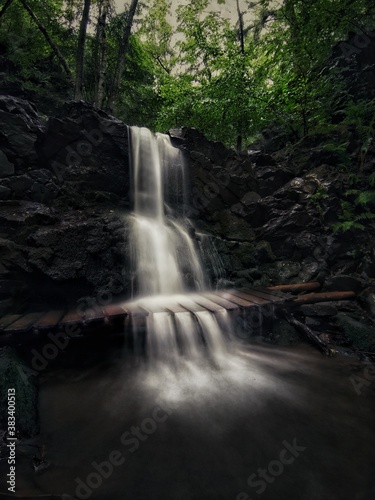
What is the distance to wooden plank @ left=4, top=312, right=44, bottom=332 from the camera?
12.1ft

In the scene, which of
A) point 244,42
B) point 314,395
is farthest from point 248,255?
point 244,42

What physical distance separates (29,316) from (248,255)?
603cm

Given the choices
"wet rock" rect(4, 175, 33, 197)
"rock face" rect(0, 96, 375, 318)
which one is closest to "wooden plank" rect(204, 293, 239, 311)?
"rock face" rect(0, 96, 375, 318)

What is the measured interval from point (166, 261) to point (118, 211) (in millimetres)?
2214

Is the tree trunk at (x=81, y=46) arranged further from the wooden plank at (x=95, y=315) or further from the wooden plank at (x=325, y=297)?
the wooden plank at (x=325, y=297)

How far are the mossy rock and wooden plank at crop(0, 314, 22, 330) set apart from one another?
48cm

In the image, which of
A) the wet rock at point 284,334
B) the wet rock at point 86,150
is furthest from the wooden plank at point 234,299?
the wet rock at point 86,150

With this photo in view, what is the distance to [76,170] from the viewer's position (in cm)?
738

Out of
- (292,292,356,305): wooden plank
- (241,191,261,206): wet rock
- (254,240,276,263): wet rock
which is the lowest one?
(292,292,356,305): wooden plank

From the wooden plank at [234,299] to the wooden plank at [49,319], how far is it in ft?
11.5

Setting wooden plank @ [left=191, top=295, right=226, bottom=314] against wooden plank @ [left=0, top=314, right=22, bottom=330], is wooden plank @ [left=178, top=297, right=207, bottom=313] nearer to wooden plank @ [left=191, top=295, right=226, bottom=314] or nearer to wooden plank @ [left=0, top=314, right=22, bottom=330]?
wooden plank @ [left=191, top=295, right=226, bottom=314]

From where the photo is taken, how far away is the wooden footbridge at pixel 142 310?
3904mm

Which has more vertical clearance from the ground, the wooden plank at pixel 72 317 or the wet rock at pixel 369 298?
the wooden plank at pixel 72 317

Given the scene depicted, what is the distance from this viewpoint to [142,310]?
4586 mm
